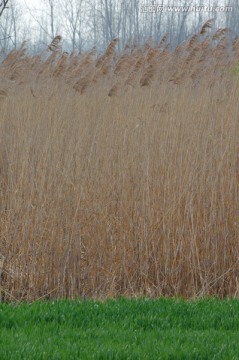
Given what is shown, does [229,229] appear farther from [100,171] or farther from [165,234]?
[100,171]

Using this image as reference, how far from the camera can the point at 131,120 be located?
18.2ft

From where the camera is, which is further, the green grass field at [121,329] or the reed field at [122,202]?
the reed field at [122,202]

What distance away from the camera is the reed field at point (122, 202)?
503 cm

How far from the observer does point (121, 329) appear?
12.5 feet

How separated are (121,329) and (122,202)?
151 centimetres

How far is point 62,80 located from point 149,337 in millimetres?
3276

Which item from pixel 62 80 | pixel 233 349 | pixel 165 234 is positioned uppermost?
pixel 62 80

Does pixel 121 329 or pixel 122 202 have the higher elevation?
pixel 122 202

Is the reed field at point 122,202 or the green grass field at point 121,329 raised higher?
the reed field at point 122,202

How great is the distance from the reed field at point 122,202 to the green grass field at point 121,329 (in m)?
0.60

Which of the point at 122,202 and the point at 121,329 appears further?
the point at 122,202

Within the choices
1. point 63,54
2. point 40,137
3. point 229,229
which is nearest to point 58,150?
point 40,137

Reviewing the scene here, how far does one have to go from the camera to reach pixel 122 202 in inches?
203

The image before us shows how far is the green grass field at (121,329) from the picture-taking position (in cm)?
343
